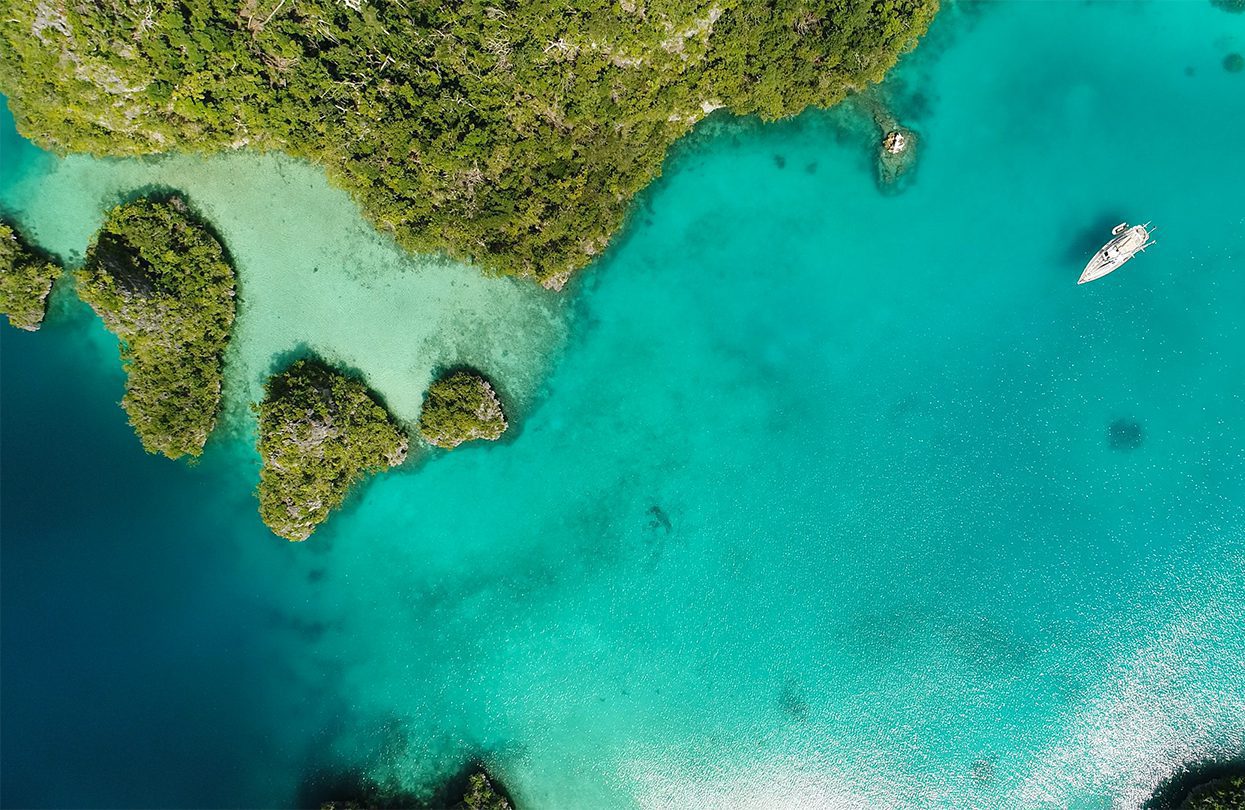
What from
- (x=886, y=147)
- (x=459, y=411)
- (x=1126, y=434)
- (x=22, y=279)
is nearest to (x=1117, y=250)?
(x=1126, y=434)

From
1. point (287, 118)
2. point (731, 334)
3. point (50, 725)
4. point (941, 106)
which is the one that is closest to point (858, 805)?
point (731, 334)

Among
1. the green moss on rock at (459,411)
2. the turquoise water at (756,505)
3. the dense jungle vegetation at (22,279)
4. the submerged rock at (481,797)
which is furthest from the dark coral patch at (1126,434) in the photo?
the dense jungle vegetation at (22,279)

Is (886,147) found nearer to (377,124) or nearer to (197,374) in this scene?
(377,124)

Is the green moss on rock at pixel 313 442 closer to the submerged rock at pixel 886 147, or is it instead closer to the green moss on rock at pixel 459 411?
the green moss on rock at pixel 459 411

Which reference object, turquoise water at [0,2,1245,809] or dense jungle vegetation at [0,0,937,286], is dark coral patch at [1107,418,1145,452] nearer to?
turquoise water at [0,2,1245,809]

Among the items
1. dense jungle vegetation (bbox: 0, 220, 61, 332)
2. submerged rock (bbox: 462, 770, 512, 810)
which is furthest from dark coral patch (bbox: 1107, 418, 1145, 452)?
dense jungle vegetation (bbox: 0, 220, 61, 332)

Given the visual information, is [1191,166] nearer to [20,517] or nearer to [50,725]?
[20,517]
